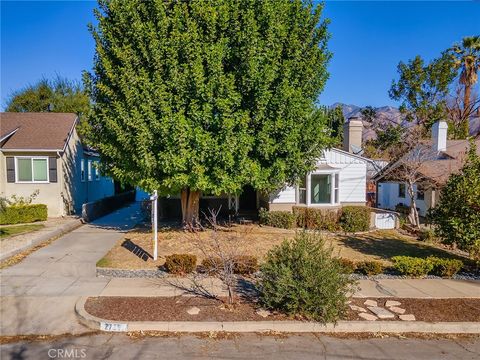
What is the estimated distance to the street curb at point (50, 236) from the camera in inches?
408

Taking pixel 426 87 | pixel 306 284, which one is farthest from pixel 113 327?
pixel 426 87

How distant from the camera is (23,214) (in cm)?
1623

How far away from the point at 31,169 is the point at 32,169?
0.05 meters

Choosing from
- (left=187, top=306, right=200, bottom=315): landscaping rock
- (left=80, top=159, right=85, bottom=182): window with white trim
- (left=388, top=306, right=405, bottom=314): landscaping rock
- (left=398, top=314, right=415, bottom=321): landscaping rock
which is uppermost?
(left=80, top=159, right=85, bottom=182): window with white trim

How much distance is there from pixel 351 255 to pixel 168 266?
20.0 feet

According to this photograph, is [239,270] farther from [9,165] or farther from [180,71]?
[9,165]

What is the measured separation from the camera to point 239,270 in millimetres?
8641

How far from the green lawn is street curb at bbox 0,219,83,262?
3.52ft

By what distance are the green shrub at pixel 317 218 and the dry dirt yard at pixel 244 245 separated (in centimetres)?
112

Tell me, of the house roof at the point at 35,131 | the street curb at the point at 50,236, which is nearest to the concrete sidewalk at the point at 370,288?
the street curb at the point at 50,236

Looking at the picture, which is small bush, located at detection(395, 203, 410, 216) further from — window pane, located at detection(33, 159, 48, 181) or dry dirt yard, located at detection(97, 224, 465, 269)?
window pane, located at detection(33, 159, 48, 181)

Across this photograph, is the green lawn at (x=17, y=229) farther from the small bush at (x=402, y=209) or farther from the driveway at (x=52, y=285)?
the small bush at (x=402, y=209)

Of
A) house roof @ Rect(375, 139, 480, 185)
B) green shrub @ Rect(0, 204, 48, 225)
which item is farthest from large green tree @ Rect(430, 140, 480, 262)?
green shrub @ Rect(0, 204, 48, 225)

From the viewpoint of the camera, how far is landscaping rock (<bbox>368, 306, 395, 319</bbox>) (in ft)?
21.0
